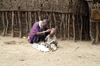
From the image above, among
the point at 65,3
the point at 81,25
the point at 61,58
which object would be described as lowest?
the point at 61,58

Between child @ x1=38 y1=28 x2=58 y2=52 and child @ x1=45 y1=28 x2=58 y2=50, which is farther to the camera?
child @ x1=45 y1=28 x2=58 y2=50

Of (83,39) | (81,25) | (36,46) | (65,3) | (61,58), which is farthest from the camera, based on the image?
(83,39)

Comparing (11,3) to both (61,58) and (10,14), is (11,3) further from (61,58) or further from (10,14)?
(61,58)

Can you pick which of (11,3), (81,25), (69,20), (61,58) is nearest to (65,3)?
(69,20)

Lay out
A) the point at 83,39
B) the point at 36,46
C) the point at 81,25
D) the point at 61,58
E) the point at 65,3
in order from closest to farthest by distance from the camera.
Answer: the point at 61,58
the point at 36,46
the point at 65,3
the point at 81,25
the point at 83,39

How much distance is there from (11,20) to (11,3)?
0.87m

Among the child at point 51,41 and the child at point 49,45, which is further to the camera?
the child at point 51,41

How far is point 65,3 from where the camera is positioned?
602cm

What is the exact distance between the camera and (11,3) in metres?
6.25

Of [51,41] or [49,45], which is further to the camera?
[51,41]

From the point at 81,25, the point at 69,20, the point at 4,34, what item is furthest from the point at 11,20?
the point at 81,25

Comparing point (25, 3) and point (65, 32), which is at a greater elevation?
point (25, 3)

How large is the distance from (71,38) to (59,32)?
2.19ft

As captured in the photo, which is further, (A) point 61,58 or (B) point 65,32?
(B) point 65,32
